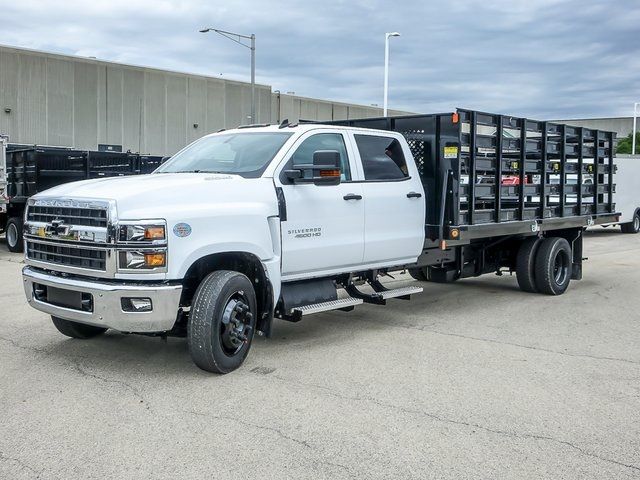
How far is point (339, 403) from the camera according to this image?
520 cm

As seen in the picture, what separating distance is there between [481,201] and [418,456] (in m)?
5.16

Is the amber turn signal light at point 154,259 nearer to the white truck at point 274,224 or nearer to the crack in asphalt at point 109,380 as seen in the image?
the white truck at point 274,224

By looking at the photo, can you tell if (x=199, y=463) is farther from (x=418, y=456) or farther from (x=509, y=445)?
(x=509, y=445)

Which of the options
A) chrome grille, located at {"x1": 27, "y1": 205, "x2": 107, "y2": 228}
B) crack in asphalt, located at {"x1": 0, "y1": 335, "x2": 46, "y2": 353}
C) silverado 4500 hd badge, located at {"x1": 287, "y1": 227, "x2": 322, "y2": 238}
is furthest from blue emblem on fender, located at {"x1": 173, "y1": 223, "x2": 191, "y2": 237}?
crack in asphalt, located at {"x1": 0, "y1": 335, "x2": 46, "y2": 353}

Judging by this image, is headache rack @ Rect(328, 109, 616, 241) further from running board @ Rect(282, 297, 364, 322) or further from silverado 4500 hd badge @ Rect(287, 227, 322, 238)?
silverado 4500 hd badge @ Rect(287, 227, 322, 238)

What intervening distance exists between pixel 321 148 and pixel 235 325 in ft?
7.00

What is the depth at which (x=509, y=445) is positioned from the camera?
441cm

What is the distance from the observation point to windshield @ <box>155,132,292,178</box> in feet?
21.7

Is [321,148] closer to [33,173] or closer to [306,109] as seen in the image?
[33,173]

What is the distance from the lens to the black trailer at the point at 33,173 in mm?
17297

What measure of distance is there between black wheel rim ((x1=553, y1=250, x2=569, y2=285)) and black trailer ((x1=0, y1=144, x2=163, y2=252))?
1071cm

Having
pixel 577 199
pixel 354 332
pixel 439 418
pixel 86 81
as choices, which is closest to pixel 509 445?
pixel 439 418

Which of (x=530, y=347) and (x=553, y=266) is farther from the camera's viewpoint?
(x=553, y=266)

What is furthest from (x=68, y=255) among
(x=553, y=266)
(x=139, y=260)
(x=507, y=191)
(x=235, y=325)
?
(x=553, y=266)
